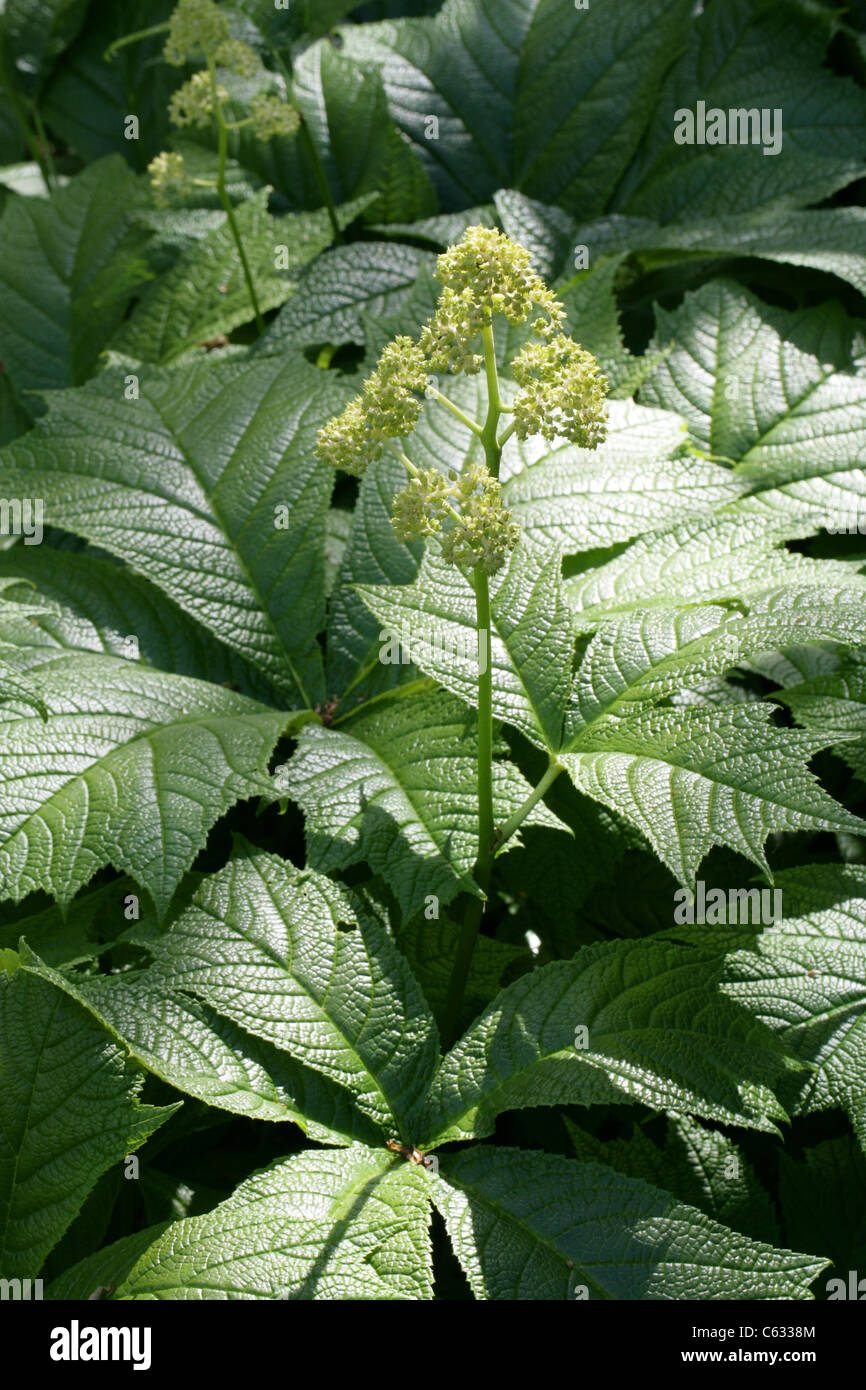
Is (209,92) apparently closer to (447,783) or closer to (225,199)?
(225,199)

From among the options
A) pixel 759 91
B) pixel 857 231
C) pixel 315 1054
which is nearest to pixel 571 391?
pixel 315 1054

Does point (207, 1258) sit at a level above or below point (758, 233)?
below

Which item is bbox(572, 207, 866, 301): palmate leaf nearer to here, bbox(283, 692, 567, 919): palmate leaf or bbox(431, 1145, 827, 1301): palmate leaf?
bbox(283, 692, 567, 919): palmate leaf

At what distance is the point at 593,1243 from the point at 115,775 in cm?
83

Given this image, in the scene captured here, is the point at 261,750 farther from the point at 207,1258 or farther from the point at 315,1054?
the point at 207,1258

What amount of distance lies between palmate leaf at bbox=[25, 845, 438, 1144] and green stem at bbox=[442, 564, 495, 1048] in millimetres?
109

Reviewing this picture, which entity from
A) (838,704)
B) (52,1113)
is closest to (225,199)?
(838,704)

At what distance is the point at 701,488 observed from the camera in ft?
6.17

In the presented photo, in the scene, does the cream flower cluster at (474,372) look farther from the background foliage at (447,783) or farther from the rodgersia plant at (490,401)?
the background foliage at (447,783)

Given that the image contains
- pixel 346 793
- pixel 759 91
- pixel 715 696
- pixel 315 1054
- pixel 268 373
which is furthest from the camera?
pixel 759 91

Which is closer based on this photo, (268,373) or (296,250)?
(268,373)

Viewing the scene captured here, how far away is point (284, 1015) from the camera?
1394mm

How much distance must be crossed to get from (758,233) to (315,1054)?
1.82 meters

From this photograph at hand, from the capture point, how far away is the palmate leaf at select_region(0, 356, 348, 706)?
1.90m
